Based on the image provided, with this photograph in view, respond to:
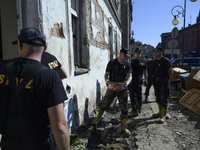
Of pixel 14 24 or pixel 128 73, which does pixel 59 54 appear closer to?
pixel 14 24

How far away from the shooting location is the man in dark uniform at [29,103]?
1.14 metres

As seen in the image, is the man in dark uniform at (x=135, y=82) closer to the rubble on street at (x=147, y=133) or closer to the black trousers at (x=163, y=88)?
the rubble on street at (x=147, y=133)

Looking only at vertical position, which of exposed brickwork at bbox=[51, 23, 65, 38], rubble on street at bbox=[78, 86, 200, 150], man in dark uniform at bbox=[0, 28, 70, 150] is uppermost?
exposed brickwork at bbox=[51, 23, 65, 38]

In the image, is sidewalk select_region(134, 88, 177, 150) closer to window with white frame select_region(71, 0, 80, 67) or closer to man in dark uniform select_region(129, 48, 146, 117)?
man in dark uniform select_region(129, 48, 146, 117)

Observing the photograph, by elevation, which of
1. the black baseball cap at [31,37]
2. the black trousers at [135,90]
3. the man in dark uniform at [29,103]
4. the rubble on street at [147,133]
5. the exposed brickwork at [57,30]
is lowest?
the rubble on street at [147,133]

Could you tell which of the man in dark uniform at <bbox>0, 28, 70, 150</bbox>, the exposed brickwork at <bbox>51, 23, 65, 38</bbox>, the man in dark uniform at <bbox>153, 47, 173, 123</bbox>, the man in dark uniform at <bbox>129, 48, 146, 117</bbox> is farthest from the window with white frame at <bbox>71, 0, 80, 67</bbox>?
the man in dark uniform at <bbox>0, 28, 70, 150</bbox>

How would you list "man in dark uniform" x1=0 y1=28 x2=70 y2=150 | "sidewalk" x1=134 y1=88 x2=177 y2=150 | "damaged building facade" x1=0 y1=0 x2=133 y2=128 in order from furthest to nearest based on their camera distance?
"sidewalk" x1=134 y1=88 x2=177 y2=150
"damaged building facade" x1=0 y1=0 x2=133 y2=128
"man in dark uniform" x1=0 y1=28 x2=70 y2=150

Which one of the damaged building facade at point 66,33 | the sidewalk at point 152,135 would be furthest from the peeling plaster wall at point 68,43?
the sidewalk at point 152,135

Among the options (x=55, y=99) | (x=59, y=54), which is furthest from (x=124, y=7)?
(x=55, y=99)

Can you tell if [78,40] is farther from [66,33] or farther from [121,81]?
[121,81]

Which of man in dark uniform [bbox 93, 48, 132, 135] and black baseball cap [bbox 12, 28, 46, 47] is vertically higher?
black baseball cap [bbox 12, 28, 46, 47]

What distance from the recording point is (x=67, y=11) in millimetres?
3094

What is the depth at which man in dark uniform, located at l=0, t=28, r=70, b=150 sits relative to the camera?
1139mm

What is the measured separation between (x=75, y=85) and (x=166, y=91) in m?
2.55
